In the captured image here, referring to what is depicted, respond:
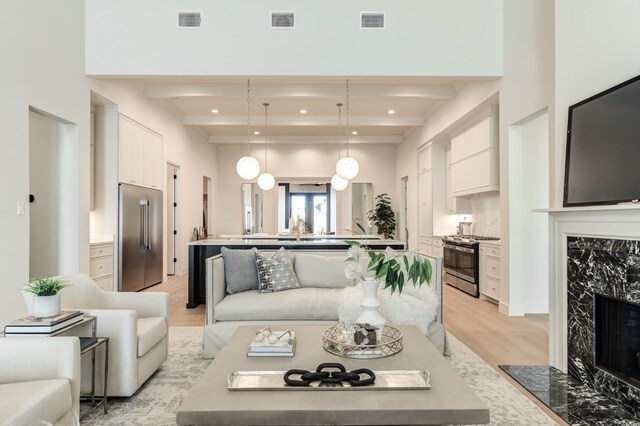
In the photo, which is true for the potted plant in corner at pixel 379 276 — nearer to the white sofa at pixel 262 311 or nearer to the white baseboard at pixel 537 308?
the white sofa at pixel 262 311

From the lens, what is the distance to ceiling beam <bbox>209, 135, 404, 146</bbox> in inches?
398

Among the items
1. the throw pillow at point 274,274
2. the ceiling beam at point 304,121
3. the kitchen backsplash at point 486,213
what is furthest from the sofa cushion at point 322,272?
the ceiling beam at point 304,121

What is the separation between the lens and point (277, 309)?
3250 mm

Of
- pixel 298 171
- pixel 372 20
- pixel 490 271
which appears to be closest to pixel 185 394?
pixel 490 271

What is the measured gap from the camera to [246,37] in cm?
481

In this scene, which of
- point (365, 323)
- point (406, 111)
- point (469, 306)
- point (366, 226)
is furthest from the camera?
point (366, 226)

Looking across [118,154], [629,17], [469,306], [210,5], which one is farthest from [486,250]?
[118,154]

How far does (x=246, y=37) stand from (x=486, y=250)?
166 inches

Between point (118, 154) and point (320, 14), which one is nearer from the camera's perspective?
point (320, 14)

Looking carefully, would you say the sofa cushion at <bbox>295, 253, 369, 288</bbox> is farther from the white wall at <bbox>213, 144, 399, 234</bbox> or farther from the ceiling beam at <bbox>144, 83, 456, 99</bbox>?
the white wall at <bbox>213, 144, 399, 234</bbox>

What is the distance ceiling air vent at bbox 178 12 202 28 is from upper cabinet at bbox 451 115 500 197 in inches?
159

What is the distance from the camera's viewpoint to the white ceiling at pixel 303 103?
240 inches

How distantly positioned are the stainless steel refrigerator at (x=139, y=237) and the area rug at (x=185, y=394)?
2764 mm

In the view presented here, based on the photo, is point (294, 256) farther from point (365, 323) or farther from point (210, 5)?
point (210, 5)
